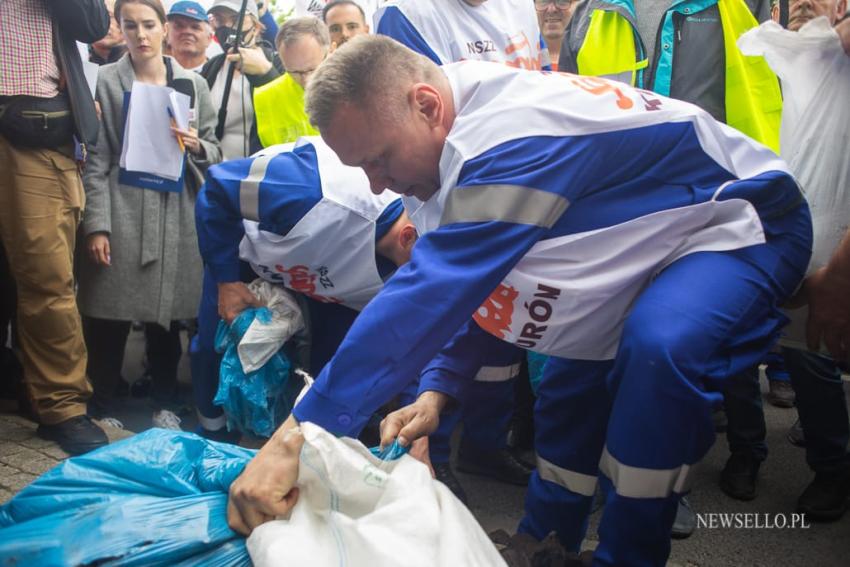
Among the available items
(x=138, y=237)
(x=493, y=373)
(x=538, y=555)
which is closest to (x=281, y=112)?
(x=138, y=237)

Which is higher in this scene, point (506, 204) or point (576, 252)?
point (506, 204)

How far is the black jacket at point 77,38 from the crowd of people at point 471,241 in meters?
0.01

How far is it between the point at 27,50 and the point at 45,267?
0.86m

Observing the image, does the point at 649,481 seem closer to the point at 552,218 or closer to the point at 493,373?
the point at 552,218

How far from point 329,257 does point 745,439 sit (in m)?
1.71

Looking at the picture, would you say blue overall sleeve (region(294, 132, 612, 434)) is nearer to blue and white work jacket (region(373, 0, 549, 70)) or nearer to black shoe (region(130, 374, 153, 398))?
blue and white work jacket (region(373, 0, 549, 70))

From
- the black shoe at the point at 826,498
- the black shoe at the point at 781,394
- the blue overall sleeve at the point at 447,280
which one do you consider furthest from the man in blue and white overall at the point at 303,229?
the black shoe at the point at 781,394

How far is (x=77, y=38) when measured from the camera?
304 centimetres

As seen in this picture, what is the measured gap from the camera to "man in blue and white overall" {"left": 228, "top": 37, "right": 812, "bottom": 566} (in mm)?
1434

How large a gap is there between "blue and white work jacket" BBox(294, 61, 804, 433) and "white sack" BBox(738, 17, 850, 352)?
398 mm

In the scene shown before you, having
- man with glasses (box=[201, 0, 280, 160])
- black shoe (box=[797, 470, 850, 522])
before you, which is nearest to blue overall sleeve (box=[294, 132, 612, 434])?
black shoe (box=[797, 470, 850, 522])

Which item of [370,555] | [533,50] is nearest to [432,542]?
[370,555]

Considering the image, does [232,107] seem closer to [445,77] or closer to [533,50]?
[533,50]

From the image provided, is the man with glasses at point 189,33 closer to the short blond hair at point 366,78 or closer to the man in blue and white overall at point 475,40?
the man in blue and white overall at point 475,40
